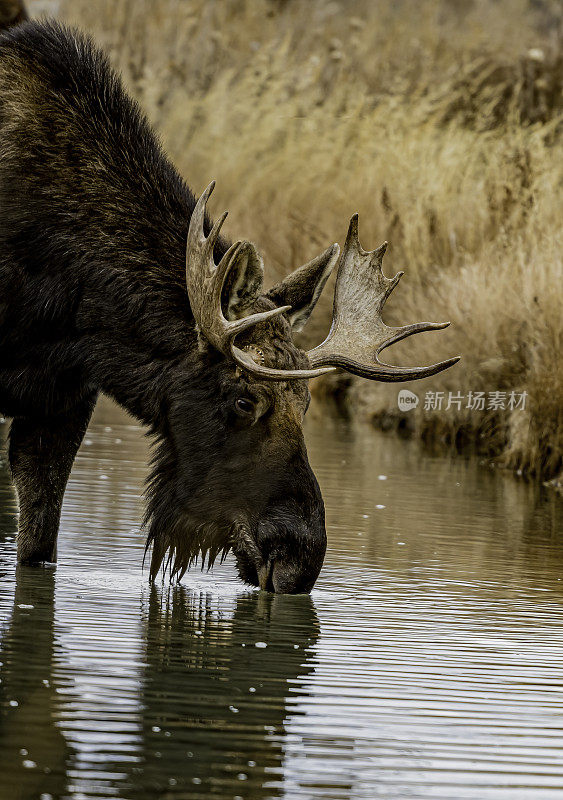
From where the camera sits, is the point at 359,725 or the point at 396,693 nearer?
the point at 359,725

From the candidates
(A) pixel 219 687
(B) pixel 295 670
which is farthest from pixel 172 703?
(B) pixel 295 670

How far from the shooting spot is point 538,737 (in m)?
4.38

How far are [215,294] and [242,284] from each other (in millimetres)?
178

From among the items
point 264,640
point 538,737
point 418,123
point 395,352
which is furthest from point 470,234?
point 538,737

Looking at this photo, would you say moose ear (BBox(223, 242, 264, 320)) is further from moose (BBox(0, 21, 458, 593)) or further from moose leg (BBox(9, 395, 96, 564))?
moose leg (BBox(9, 395, 96, 564))

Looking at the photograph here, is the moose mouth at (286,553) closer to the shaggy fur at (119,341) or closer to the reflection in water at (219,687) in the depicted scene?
the shaggy fur at (119,341)

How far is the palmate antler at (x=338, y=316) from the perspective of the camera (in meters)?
5.62

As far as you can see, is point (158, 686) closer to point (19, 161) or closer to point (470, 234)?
point (19, 161)

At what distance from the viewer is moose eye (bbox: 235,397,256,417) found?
5.80m

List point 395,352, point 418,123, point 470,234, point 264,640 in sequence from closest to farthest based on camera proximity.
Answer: point 264,640 → point 395,352 → point 470,234 → point 418,123

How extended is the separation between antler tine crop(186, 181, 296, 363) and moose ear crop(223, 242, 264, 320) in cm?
5

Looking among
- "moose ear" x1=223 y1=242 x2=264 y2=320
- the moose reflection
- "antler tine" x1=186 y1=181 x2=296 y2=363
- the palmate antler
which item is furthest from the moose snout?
"moose ear" x1=223 y1=242 x2=264 y2=320

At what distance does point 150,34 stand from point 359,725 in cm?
1962

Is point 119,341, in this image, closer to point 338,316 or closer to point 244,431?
point 244,431
